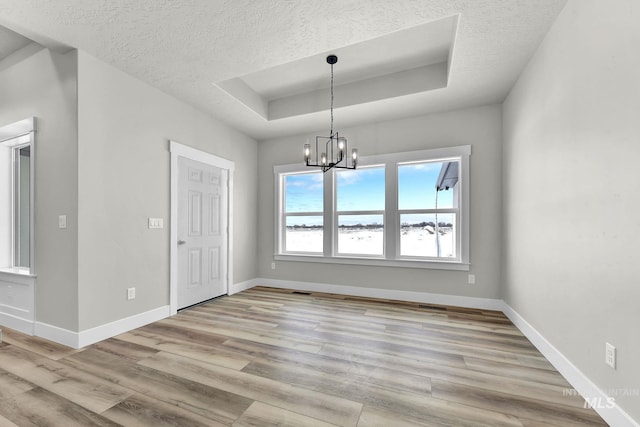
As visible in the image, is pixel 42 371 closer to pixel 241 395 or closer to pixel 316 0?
pixel 241 395

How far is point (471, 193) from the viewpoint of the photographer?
367 centimetres

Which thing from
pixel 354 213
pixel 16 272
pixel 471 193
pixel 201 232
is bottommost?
pixel 16 272

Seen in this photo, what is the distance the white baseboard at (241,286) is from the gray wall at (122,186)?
1156mm

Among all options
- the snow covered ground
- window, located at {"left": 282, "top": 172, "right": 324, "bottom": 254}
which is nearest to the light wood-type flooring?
the snow covered ground

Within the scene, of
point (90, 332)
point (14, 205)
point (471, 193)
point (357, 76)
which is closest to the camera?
point (90, 332)

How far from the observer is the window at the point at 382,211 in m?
3.84

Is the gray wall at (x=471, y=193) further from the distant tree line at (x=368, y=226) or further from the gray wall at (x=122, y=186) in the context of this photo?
the gray wall at (x=122, y=186)

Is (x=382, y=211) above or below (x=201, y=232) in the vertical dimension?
above

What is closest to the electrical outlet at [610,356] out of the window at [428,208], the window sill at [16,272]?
the window at [428,208]

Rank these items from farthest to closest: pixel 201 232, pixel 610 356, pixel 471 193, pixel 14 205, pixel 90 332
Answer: pixel 201 232 → pixel 471 193 → pixel 14 205 → pixel 90 332 → pixel 610 356

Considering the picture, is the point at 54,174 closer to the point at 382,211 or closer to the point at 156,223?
the point at 156,223

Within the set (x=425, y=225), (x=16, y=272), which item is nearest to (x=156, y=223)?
(x=16, y=272)

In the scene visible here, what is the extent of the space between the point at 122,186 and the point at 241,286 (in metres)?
2.44

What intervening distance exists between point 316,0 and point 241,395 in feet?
9.20
